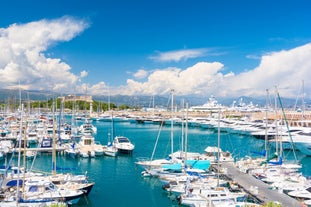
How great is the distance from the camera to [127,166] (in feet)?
140

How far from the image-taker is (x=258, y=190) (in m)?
29.1

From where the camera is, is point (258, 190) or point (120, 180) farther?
point (120, 180)

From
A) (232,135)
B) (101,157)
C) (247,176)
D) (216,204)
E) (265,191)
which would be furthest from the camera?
(232,135)

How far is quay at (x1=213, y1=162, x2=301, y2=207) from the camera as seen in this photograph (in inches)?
1024

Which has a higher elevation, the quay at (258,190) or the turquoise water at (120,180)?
the quay at (258,190)

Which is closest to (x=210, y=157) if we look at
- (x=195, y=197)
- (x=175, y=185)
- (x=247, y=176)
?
(x=247, y=176)

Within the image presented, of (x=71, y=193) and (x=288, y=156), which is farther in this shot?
(x=288, y=156)

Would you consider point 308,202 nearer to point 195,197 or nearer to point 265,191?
point 265,191

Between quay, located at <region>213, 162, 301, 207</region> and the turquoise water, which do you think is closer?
quay, located at <region>213, 162, 301, 207</region>

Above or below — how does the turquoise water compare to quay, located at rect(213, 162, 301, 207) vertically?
below

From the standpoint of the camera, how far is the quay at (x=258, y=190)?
2602 centimetres

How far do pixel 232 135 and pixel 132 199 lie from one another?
62.6 metres

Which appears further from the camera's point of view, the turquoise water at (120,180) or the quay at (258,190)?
the turquoise water at (120,180)

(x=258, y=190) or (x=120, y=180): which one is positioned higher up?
(x=258, y=190)
